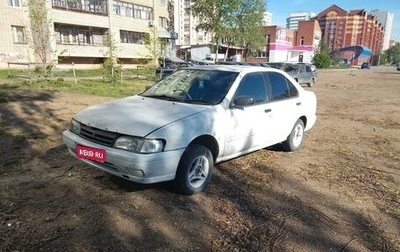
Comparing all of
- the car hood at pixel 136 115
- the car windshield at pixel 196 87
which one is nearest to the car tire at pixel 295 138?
the car windshield at pixel 196 87

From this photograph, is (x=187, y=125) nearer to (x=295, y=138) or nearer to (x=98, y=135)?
(x=98, y=135)

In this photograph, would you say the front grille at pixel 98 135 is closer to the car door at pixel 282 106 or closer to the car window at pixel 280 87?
the car door at pixel 282 106

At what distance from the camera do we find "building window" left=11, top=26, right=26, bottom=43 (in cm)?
2477

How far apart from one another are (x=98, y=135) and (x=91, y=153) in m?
0.21

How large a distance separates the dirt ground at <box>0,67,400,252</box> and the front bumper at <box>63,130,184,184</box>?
0.39m

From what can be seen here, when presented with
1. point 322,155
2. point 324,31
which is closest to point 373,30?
point 324,31

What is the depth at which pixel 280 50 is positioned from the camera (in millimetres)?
66938

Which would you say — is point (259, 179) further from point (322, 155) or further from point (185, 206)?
point (322, 155)

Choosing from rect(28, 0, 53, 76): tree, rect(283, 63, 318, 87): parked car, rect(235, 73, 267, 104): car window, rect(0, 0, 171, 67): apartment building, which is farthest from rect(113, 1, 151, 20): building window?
rect(235, 73, 267, 104): car window

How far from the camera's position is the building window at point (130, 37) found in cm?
3407

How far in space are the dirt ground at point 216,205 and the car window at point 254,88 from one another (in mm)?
1091

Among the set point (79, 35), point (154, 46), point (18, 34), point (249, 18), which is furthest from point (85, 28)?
point (154, 46)

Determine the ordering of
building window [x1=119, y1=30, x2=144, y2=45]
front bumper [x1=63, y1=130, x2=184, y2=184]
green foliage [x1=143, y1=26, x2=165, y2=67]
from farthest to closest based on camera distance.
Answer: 1. building window [x1=119, y1=30, x2=144, y2=45]
2. green foliage [x1=143, y1=26, x2=165, y2=67]
3. front bumper [x1=63, y1=130, x2=184, y2=184]

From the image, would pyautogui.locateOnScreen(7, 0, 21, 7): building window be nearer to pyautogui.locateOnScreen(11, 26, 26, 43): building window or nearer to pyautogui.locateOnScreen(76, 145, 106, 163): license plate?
pyautogui.locateOnScreen(11, 26, 26, 43): building window
